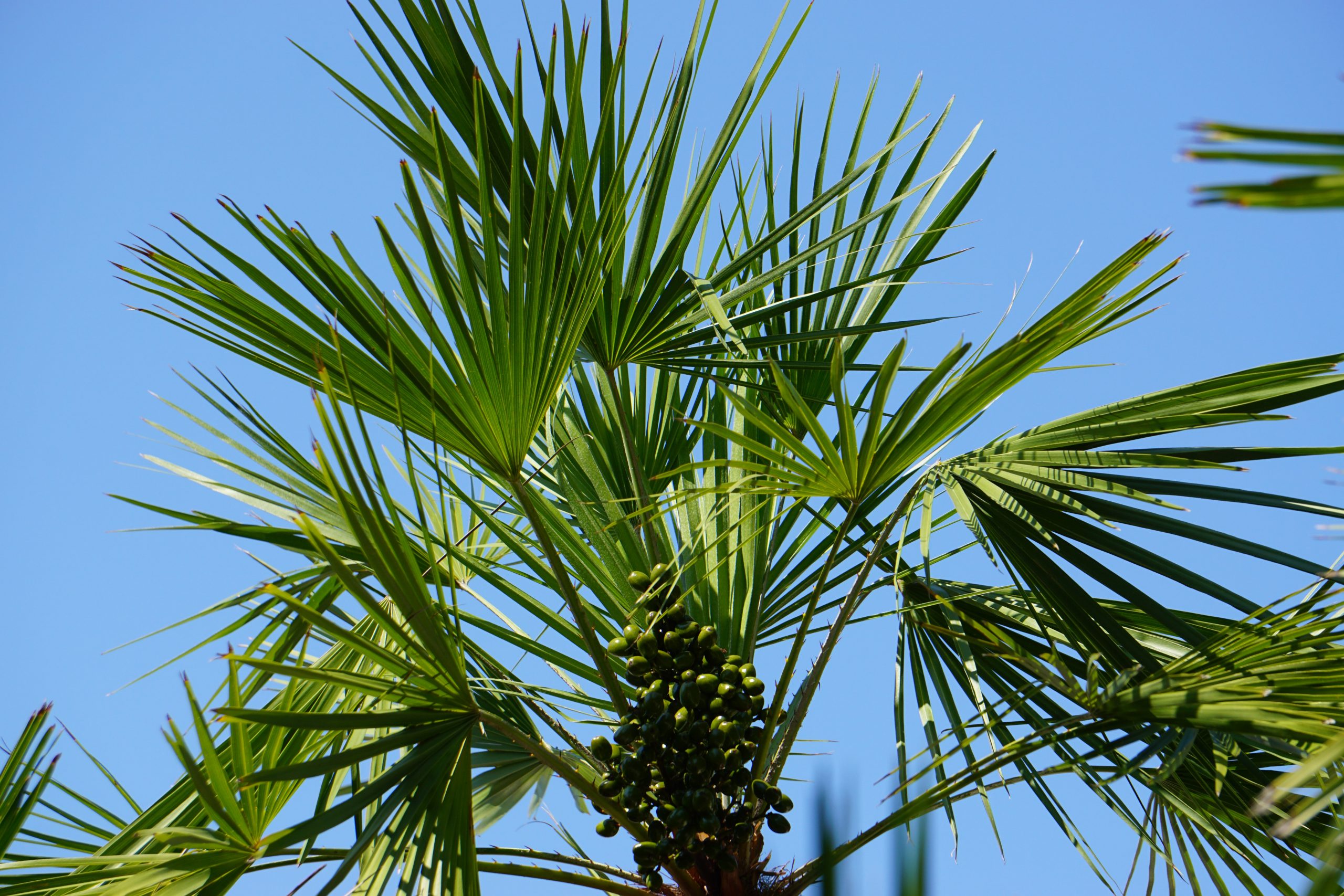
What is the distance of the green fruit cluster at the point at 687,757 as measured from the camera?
1.99m

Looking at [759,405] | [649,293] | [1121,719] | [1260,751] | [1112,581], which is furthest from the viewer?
A: [759,405]

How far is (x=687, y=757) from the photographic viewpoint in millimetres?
2016

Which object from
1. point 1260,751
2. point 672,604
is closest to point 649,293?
point 672,604

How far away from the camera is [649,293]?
2.37 meters

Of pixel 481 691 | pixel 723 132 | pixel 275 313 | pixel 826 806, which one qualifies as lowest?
pixel 826 806

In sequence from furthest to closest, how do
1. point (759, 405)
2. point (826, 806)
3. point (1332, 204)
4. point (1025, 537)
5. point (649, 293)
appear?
point (759, 405), point (649, 293), point (1025, 537), point (1332, 204), point (826, 806)

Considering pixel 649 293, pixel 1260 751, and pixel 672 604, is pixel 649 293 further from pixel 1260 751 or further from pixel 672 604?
pixel 1260 751

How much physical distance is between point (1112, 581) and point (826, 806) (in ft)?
5.18

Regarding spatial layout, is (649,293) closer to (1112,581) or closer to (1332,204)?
(1112,581)

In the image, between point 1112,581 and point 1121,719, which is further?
point 1112,581

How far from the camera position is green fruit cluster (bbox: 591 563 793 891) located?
6.53 ft

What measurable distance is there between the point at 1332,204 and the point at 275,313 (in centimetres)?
184

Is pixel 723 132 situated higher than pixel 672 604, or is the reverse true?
pixel 723 132

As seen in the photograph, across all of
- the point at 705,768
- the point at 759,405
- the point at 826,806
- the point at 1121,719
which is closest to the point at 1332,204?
the point at 826,806
